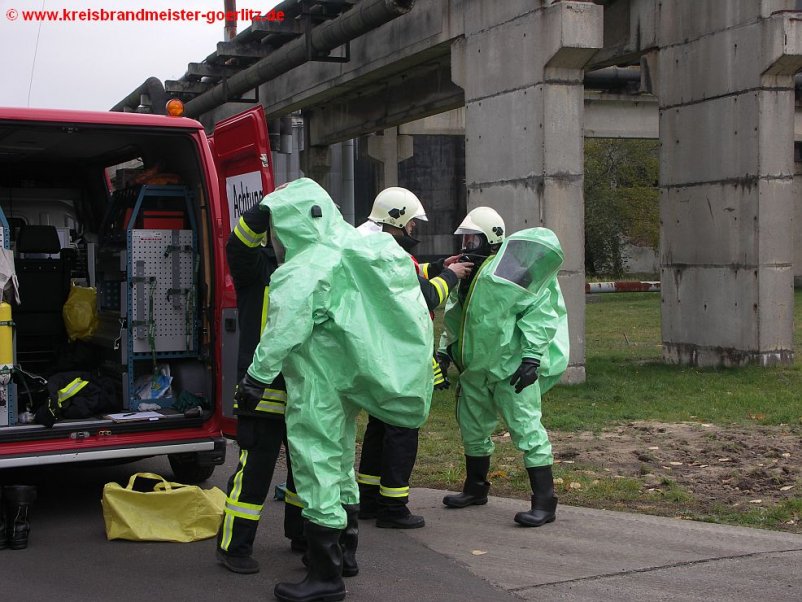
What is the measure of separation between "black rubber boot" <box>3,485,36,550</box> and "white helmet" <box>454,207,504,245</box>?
2.84 meters

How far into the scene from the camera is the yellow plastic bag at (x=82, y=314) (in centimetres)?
759

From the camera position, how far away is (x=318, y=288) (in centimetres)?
452

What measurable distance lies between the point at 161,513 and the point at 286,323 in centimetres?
186

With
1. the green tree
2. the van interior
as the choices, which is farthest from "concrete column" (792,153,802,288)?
the van interior

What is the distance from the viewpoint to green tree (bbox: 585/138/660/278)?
33406 millimetres

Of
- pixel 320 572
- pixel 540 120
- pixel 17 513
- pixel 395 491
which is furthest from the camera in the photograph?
pixel 540 120

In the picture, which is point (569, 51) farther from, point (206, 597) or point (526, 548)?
point (206, 597)

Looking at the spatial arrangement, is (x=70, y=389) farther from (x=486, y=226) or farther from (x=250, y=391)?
(x=486, y=226)

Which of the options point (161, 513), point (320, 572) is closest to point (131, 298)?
point (161, 513)

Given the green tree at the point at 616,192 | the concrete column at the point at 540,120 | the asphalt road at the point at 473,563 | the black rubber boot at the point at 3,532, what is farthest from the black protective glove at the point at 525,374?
the green tree at the point at 616,192

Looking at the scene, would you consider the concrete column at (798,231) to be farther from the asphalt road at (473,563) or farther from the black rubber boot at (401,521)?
the black rubber boot at (401,521)

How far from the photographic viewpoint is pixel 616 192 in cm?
3375

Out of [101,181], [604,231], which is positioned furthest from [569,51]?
[604,231]

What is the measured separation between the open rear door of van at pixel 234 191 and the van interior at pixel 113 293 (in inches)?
6.7
